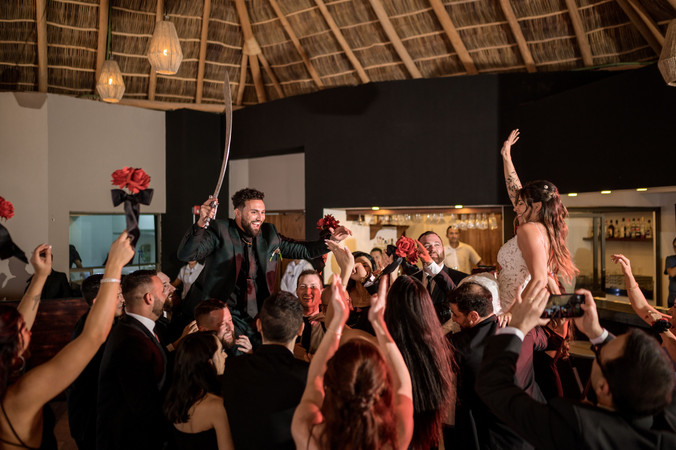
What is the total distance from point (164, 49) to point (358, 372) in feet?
→ 16.8

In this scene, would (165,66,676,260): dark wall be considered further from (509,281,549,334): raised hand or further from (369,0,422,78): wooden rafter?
(509,281,549,334): raised hand

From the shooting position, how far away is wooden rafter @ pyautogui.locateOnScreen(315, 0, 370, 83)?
7.68 meters

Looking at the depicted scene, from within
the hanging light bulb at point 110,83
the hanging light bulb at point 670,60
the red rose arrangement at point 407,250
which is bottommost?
the red rose arrangement at point 407,250

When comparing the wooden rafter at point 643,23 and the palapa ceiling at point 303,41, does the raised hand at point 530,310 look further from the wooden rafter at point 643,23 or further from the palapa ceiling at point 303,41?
the wooden rafter at point 643,23

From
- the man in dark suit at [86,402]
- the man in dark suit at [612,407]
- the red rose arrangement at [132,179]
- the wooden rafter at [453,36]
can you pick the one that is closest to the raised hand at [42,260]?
the red rose arrangement at [132,179]

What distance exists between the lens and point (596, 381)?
1.70 metres

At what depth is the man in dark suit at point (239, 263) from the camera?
4066mm

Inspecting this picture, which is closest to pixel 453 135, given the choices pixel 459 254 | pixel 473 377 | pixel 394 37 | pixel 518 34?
pixel 518 34

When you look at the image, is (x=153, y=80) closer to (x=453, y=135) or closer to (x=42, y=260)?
(x=453, y=135)

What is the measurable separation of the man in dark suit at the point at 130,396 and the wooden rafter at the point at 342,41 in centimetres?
615

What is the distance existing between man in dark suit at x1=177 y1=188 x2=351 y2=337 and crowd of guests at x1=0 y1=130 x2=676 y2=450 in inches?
6.3

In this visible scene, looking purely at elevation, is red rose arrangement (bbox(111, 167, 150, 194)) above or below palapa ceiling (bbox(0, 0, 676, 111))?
below

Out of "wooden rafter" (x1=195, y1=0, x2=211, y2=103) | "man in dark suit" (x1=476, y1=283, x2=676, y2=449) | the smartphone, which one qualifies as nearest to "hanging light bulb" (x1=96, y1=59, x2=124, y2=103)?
"wooden rafter" (x1=195, y1=0, x2=211, y2=103)

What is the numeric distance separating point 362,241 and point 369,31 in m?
3.14
